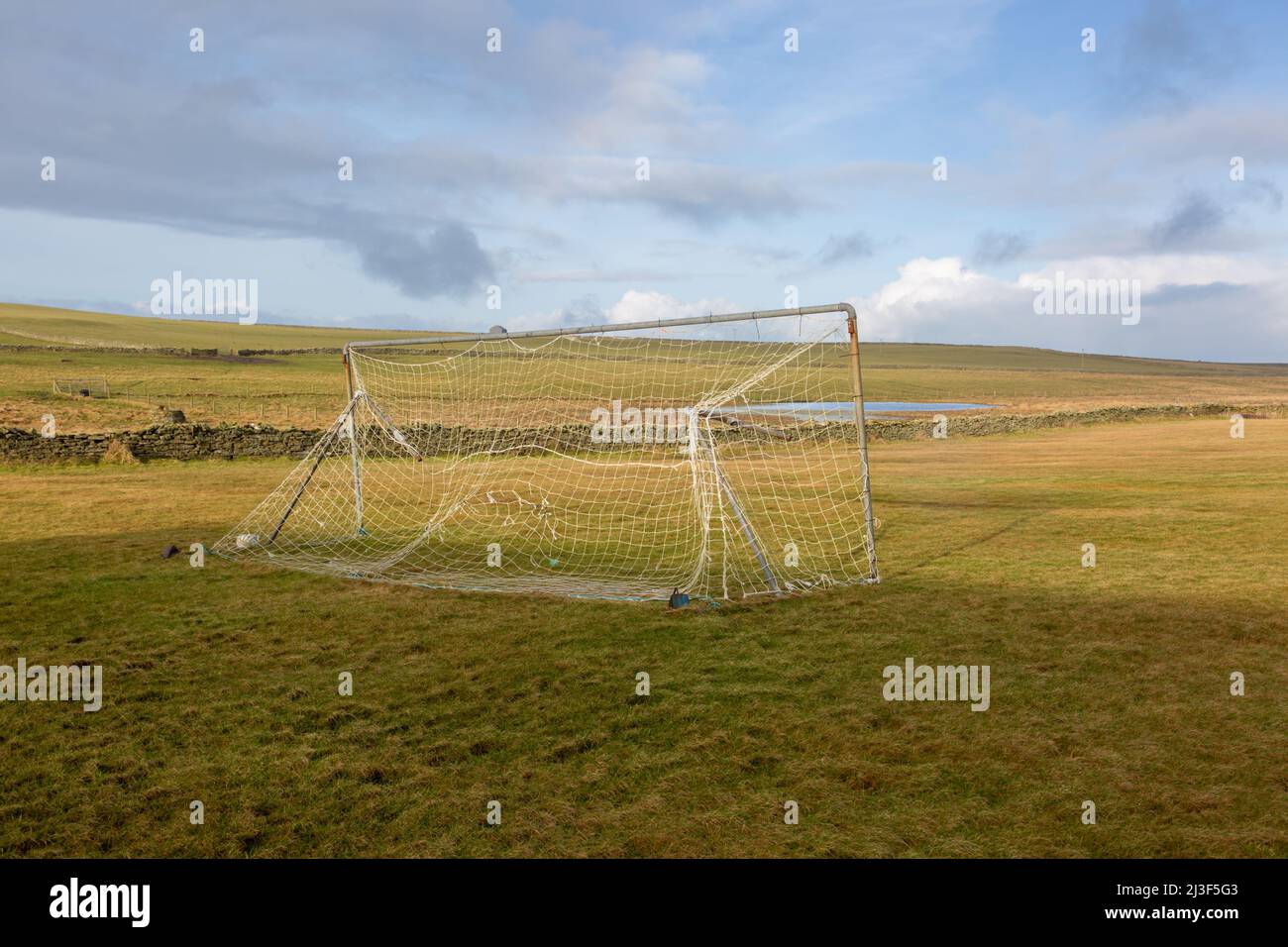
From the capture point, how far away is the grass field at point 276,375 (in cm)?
4222

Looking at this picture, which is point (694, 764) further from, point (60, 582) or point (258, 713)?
point (60, 582)

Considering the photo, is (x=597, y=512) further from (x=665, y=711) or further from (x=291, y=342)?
(x=291, y=342)

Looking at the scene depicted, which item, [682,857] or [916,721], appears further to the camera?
[916,721]

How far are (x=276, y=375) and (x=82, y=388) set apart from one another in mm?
22766

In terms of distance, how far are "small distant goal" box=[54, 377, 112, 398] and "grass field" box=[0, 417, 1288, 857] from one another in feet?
131

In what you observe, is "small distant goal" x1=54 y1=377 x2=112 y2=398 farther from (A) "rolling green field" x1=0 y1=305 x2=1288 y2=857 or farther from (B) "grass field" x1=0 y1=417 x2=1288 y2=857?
(B) "grass field" x1=0 y1=417 x2=1288 y2=857

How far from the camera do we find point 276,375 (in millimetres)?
69000

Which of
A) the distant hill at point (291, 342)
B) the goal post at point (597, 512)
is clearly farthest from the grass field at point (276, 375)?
the goal post at point (597, 512)

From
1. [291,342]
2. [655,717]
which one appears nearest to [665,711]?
[655,717]

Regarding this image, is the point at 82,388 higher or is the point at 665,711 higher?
the point at 82,388
